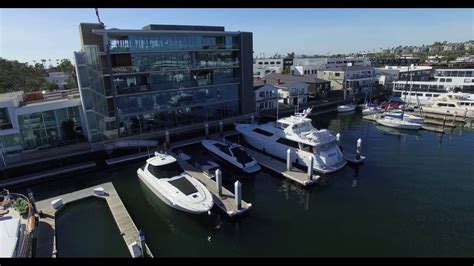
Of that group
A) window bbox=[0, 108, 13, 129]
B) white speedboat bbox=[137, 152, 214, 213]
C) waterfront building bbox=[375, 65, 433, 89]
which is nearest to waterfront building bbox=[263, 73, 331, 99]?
waterfront building bbox=[375, 65, 433, 89]

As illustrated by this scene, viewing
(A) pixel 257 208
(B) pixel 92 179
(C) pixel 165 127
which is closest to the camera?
(A) pixel 257 208

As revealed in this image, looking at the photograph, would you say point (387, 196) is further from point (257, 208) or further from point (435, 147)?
point (435, 147)

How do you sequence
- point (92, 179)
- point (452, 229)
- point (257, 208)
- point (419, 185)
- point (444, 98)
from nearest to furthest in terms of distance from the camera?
point (452, 229)
point (257, 208)
point (419, 185)
point (92, 179)
point (444, 98)

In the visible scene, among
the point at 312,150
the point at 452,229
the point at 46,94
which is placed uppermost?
the point at 46,94

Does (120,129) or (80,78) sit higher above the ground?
(80,78)

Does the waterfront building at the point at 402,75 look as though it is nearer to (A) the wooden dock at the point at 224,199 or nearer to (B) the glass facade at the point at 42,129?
(A) the wooden dock at the point at 224,199

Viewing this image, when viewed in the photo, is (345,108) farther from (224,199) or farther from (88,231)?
(88,231)

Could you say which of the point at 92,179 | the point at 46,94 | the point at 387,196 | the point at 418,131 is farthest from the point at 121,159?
the point at 418,131

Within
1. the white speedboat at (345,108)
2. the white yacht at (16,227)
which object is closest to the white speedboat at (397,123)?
the white speedboat at (345,108)
